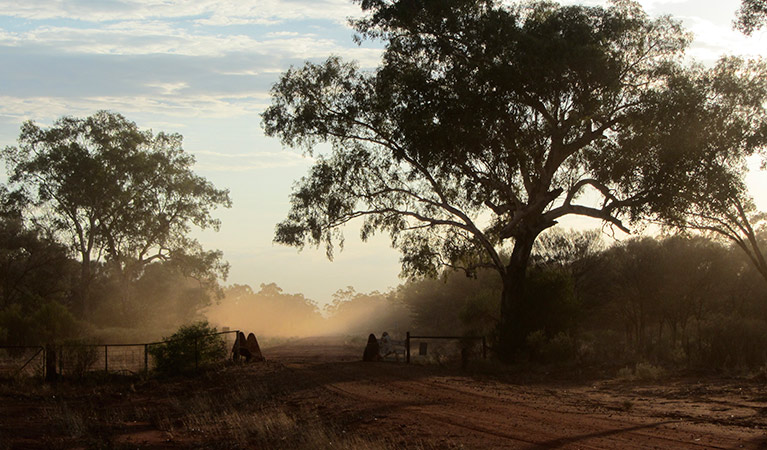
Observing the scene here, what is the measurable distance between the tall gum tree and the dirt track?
7945mm

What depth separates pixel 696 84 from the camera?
25.4m

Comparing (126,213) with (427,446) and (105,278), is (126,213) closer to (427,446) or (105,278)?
(105,278)

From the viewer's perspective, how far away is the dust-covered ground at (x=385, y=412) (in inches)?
483

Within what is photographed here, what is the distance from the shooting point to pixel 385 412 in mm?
15297

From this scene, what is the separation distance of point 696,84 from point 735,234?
275 inches

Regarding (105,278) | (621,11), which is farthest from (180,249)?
(621,11)

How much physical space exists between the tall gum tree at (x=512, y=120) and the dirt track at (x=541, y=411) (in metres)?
7.94

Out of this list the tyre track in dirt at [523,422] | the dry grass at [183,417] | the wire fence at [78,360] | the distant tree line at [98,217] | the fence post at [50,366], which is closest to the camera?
the tyre track in dirt at [523,422]

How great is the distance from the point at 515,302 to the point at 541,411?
1347 cm

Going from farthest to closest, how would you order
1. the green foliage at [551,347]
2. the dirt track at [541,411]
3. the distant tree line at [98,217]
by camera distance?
the distant tree line at [98,217], the green foliage at [551,347], the dirt track at [541,411]

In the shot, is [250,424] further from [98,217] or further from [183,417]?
[98,217]

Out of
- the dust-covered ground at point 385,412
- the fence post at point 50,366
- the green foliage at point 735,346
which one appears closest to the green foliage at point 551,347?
the dust-covered ground at point 385,412

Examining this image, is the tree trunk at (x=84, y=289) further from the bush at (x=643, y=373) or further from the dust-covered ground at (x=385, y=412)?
the bush at (x=643, y=373)

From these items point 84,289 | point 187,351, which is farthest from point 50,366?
point 84,289
